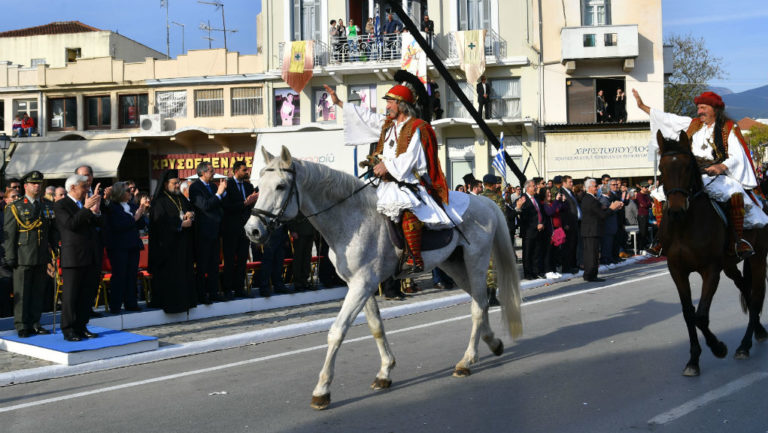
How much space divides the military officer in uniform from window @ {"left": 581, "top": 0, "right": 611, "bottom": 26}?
100 feet

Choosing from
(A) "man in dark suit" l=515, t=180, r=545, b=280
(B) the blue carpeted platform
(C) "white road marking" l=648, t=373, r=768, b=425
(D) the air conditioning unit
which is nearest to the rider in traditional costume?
(C) "white road marking" l=648, t=373, r=768, b=425

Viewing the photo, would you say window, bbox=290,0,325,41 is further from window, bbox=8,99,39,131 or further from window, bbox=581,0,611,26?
window, bbox=8,99,39,131

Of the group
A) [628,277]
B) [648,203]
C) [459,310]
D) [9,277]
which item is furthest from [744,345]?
[648,203]

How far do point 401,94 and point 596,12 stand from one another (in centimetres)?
3100

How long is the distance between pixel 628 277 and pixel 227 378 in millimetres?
11500

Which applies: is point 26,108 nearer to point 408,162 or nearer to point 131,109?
point 131,109

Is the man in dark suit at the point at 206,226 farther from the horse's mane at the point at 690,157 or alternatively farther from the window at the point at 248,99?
the window at the point at 248,99

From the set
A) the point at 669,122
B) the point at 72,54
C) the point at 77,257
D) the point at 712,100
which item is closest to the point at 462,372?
the point at 669,122

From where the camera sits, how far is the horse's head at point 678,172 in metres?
7.29

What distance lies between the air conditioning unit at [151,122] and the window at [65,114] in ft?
14.6

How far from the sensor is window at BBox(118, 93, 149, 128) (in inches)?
1481

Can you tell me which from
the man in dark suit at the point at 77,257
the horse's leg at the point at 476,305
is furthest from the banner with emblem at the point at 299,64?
the horse's leg at the point at 476,305

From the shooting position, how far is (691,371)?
721 centimetres

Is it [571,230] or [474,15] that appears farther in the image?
[474,15]
